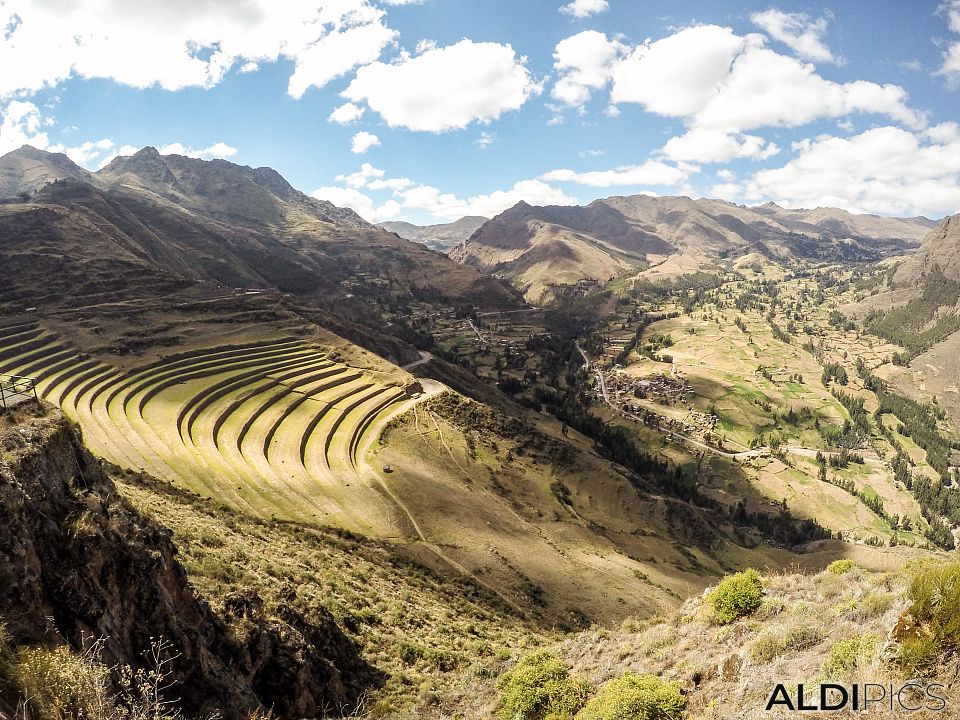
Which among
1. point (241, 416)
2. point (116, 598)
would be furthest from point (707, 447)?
point (116, 598)

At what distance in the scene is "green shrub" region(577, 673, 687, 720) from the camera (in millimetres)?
12930

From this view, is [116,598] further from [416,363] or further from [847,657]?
[416,363]

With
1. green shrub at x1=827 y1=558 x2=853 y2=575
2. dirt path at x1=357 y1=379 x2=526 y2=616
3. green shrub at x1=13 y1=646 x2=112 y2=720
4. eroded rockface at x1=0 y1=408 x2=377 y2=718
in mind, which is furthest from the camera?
dirt path at x1=357 y1=379 x2=526 y2=616

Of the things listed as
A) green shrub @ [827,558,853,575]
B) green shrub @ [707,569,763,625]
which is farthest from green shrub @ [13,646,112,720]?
green shrub @ [827,558,853,575]

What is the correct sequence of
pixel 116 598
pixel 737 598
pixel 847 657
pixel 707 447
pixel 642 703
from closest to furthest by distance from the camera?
1. pixel 847 657
2. pixel 642 703
3. pixel 116 598
4. pixel 737 598
5. pixel 707 447

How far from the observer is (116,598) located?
612 inches

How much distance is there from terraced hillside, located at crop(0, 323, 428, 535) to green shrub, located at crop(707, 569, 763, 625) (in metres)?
35.0

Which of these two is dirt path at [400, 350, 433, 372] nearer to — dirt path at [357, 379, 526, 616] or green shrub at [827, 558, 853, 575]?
dirt path at [357, 379, 526, 616]

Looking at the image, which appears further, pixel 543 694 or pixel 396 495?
pixel 396 495

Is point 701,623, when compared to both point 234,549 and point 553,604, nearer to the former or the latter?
point 234,549

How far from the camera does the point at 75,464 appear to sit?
1778 cm

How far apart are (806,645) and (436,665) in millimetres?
19553

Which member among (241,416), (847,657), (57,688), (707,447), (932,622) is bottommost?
(707,447)

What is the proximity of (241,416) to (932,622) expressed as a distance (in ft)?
210
